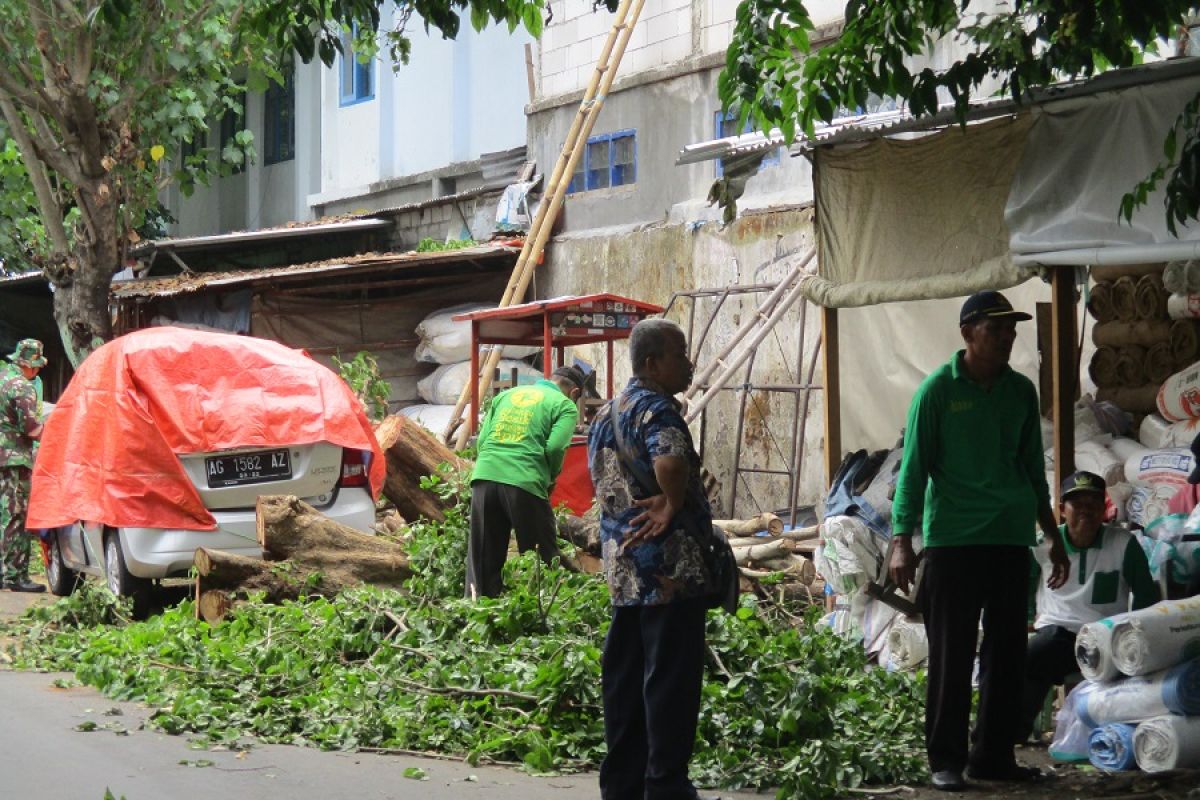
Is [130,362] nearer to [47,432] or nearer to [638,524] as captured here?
[47,432]

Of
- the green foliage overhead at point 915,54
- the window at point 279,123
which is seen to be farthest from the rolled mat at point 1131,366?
the window at point 279,123

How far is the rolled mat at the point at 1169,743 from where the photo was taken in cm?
624

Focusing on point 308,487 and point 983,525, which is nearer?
point 983,525

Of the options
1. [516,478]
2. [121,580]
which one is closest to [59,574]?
[121,580]

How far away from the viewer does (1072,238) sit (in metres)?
8.05

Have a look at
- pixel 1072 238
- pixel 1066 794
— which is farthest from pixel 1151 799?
pixel 1072 238

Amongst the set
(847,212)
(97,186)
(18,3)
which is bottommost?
(847,212)

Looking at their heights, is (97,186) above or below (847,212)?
above

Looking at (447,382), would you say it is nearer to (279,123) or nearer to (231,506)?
(231,506)

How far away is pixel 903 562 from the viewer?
6395 millimetres

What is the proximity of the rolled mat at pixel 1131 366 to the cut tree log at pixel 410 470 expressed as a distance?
5.33 m

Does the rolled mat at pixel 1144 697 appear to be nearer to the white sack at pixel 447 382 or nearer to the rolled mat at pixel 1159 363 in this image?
the rolled mat at pixel 1159 363

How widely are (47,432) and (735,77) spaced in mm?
6439

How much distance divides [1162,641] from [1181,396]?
2.71m
